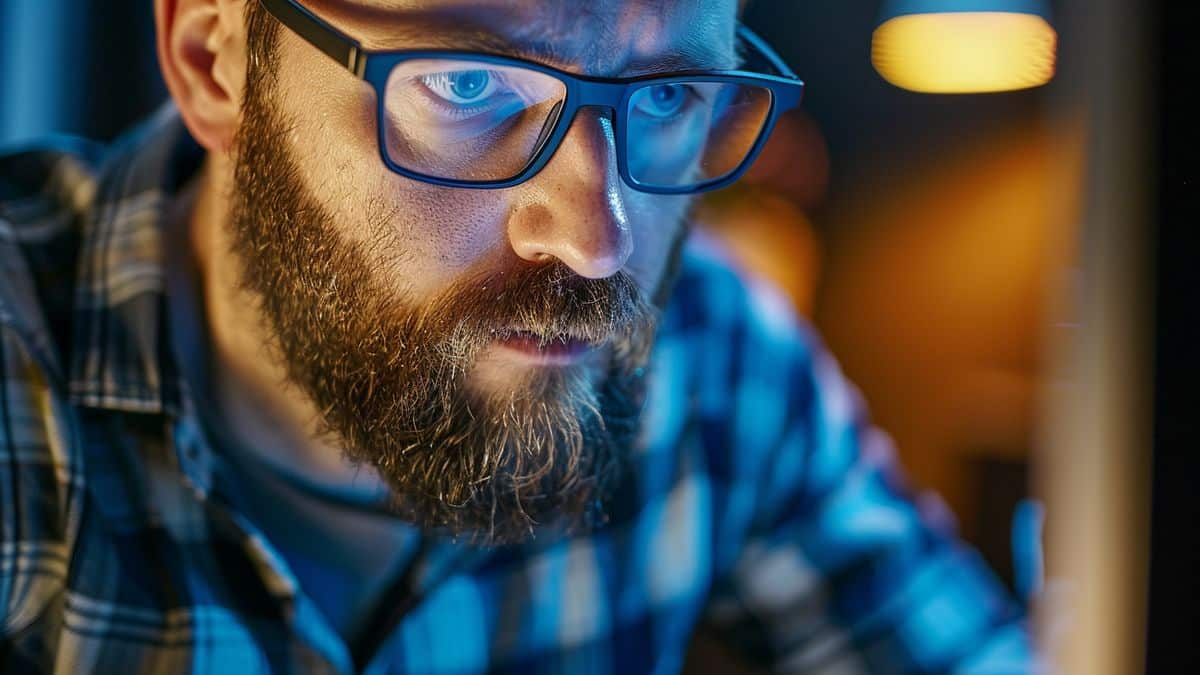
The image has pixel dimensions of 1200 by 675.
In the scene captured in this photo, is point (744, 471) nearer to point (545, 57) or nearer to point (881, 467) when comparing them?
point (881, 467)

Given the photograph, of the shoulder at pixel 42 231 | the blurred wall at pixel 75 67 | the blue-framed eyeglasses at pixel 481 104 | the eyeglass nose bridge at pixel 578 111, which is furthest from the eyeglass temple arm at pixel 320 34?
the blurred wall at pixel 75 67

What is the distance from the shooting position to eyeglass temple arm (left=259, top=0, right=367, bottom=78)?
2.15 feet

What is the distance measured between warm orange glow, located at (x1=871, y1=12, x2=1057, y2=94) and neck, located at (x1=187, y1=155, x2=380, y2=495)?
65cm

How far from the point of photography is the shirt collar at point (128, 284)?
34.5 inches

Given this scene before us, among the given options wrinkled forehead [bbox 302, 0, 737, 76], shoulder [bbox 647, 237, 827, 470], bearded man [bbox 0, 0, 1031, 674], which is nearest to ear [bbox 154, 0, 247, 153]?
bearded man [bbox 0, 0, 1031, 674]

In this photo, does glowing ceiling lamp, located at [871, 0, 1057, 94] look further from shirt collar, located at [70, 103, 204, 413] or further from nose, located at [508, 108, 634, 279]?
shirt collar, located at [70, 103, 204, 413]

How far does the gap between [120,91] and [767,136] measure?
106 cm

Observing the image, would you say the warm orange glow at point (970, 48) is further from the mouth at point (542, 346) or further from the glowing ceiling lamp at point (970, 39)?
the mouth at point (542, 346)

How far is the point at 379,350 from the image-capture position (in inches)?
29.8

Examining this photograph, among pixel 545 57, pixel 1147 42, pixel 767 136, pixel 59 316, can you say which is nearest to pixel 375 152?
pixel 545 57

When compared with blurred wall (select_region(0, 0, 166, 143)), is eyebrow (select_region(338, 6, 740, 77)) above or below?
below

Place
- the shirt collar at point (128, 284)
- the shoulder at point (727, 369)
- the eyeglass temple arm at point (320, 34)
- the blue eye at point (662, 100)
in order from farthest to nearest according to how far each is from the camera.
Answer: the shoulder at point (727, 369) → the shirt collar at point (128, 284) → the blue eye at point (662, 100) → the eyeglass temple arm at point (320, 34)

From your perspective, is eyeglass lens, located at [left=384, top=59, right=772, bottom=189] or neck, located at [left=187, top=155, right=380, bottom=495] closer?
eyeglass lens, located at [left=384, top=59, right=772, bottom=189]

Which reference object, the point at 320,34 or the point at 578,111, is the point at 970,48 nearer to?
the point at 578,111
